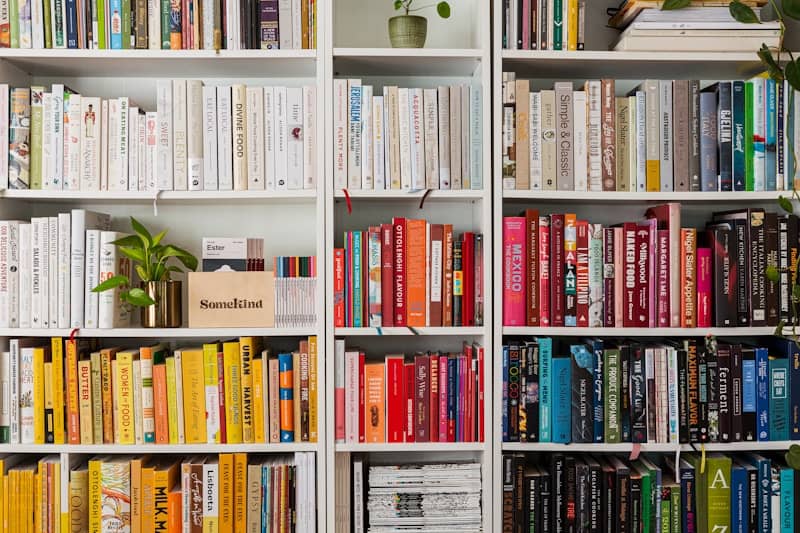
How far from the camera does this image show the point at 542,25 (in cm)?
171

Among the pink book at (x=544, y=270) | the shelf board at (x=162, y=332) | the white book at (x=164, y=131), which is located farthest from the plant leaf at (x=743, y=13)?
the white book at (x=164, y=131)

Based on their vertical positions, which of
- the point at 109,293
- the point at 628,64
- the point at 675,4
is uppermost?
the point at 675,4

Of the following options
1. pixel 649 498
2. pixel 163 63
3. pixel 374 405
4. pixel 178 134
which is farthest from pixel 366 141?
pixel 649 498

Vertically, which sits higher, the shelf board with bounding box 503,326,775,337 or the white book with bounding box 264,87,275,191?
the white book with bounding box 264,87,275,191

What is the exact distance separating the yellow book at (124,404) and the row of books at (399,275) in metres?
0.58

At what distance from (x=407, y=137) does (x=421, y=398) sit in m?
0.69

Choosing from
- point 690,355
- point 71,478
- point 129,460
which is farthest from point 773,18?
point 71,478

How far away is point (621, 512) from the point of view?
1712 mm

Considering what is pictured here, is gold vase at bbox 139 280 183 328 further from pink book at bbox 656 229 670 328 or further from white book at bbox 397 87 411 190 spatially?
pink book at bbox 656 229 670 328

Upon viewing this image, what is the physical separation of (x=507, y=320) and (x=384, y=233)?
40cm

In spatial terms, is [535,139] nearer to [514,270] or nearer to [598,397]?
[514,270]

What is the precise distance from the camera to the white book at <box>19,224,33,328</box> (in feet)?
5.54

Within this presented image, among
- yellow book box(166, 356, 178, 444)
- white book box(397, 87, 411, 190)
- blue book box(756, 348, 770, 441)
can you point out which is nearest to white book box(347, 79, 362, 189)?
white book box(397, 87, 411, 190)

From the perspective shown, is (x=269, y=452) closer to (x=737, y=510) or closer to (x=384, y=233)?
(x=384, y=233)
